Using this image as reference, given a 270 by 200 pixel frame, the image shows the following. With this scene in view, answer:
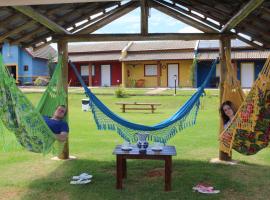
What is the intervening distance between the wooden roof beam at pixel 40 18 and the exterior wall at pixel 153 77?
55.4 ft

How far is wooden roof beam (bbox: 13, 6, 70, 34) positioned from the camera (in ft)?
13.2

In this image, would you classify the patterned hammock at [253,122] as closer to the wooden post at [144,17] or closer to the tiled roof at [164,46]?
the wooden post at [144,17]

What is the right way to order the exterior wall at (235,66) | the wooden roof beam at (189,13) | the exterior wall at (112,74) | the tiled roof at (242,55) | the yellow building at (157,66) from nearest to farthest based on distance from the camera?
the wooden roof beam at (189,13) < the tiled roof at (242,55) < the exterior wall at (235,66) < the yellow building at (157,66) < the exterior wall at (112,74)

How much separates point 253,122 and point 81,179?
189 centimetres

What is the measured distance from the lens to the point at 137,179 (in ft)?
15.0

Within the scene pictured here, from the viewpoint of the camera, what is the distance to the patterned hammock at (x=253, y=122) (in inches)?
153

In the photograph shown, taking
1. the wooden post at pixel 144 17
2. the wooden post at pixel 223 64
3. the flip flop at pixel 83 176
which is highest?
the wooden post at pixel 144 17

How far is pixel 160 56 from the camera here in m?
21.9

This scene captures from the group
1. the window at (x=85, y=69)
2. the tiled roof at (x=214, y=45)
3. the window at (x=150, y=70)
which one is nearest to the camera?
the tiled roof at (x=214, y=45)

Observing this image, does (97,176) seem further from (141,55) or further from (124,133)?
(141,55)

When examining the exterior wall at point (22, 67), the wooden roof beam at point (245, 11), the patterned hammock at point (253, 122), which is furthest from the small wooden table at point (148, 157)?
the exterior wall at point (22, 67)

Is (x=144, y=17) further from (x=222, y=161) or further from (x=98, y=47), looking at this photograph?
(x=98, y=47)

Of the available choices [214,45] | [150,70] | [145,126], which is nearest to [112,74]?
[150,70]

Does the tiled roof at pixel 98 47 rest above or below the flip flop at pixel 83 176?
above
